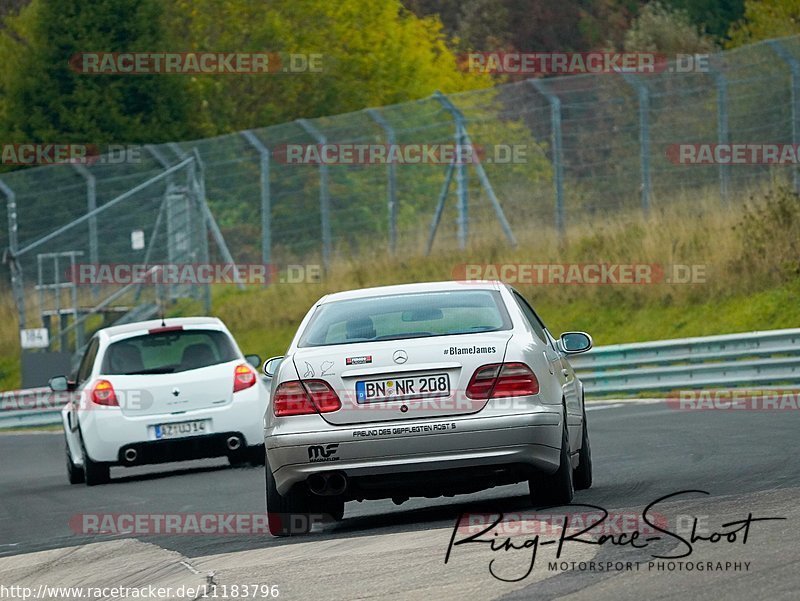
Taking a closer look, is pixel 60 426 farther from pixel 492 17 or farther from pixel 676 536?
pixel 492 17

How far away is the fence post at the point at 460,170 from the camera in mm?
30625

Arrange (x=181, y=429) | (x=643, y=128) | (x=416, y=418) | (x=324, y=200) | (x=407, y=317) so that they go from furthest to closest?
1. (x=324, y=200)
2. (x=643, y=128)
3. (x=181, y=429)
4. (x=407, y=317)
5. (x=416, y=418)

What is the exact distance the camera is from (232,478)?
15.8m

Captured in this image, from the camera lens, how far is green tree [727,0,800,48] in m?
54.1

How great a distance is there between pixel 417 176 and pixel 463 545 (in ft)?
82.5

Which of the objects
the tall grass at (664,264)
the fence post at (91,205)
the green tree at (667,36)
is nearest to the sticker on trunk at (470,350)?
the tall grass at (664,264)

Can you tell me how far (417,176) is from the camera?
34.1 meters

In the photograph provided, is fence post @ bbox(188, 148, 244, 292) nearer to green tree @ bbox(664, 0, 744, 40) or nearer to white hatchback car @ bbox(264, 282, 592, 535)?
white hatchback car @ bbox(264, 282, 592, 535)

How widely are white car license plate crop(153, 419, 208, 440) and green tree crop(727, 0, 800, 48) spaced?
39.2 m

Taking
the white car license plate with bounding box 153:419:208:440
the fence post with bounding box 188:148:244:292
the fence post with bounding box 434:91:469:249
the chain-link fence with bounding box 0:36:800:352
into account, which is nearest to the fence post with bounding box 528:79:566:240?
the chain-link fence with bounding box 0:36:800:352

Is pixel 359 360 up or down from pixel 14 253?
up

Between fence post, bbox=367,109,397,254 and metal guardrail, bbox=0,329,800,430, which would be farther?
fence post, bbox=367,109,397,254

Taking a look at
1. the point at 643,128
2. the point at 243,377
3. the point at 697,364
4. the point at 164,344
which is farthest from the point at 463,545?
the point at 643,128

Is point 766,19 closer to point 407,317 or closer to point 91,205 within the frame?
point 91,205
